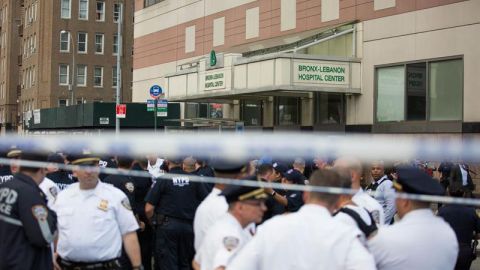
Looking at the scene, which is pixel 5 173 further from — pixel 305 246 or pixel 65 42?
pixel 65 42

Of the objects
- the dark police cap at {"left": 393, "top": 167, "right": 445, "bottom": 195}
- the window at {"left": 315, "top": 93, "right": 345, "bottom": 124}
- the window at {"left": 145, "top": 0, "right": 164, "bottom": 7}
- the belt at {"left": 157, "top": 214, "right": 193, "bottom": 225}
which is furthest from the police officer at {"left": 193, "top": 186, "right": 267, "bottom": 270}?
the window at {"left": 145, "top": 0, "right": 164, "bottom": 7}

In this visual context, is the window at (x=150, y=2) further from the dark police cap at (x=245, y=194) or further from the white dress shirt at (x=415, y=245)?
the white dress shirt at (x=415, y=245)

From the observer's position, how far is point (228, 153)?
18.3 feet

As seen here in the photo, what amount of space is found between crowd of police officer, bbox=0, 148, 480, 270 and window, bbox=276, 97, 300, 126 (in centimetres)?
1807

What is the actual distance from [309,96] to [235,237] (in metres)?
22.2

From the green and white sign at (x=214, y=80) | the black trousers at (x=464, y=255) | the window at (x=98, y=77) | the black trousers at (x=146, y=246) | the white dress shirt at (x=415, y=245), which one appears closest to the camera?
the white dress shirt at (x=415, y=245)

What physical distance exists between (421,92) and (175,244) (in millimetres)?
15514

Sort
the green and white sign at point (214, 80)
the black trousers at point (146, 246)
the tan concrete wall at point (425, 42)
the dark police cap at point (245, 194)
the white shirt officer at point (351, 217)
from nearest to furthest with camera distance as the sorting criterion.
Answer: the dark police cap at point (245, 194)
the white shirt officer at point (351, 217)
the black trousers at point (146, 246)
the tan concrete wall at point (425, 42)
the green and white sign at point (214, 80)

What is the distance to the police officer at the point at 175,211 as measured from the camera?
8750 mm

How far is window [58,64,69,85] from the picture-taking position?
6481 cm

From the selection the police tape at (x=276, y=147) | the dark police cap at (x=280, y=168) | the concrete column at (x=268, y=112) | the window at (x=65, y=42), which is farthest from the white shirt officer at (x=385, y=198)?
the window at (x=65, y=42)

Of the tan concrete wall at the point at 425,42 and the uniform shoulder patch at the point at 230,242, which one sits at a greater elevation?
the tan concrete wall at the point at 425,42

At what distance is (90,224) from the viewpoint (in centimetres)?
593

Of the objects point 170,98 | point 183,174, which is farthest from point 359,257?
point 170,98
